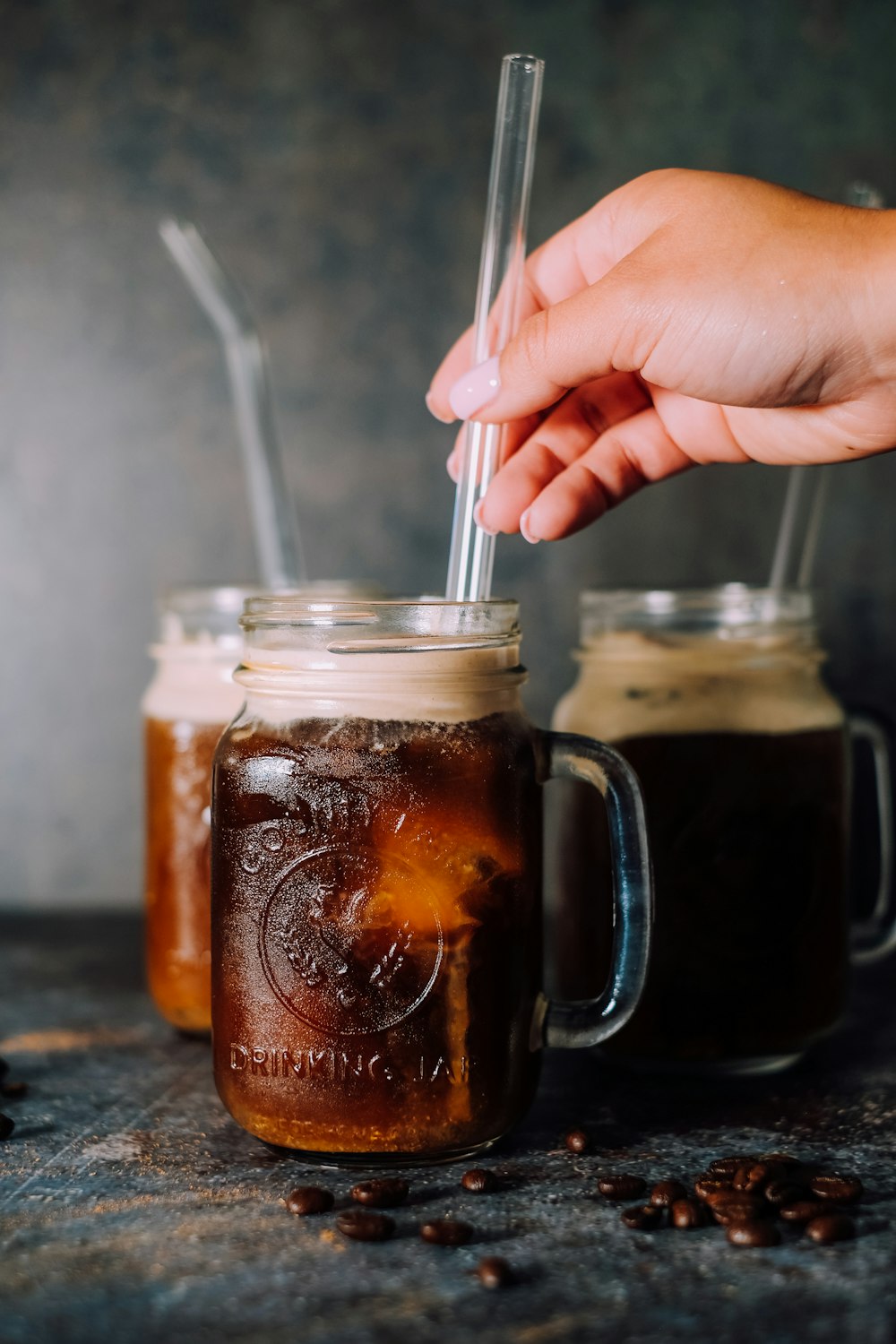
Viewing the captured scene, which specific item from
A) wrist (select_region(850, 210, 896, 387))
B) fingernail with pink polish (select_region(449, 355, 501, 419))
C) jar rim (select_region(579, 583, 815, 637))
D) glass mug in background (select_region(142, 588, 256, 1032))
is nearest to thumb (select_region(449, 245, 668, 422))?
fingernail with pink polish (select_region(449, 355, 501, 419))

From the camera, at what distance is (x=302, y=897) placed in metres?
0.82

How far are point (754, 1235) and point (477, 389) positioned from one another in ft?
1.95

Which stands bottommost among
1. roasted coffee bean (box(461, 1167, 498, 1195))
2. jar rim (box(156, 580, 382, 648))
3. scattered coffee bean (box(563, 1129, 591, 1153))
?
scattered coffee bean (box(563, 1129, 591, 1153))

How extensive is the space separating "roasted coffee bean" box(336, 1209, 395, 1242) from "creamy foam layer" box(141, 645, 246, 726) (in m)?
0.47

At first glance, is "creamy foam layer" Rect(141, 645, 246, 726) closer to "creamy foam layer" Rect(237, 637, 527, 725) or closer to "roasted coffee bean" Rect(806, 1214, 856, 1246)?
"creamy foam layer" Rect(237, 637, 527, 725)

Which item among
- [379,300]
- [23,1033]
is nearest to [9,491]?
[379,300]

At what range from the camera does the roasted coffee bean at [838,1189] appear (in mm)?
800

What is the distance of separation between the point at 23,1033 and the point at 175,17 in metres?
1.19

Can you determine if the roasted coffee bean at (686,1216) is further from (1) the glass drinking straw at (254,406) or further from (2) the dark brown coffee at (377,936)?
(1) the glass drinking straw at (254,406)

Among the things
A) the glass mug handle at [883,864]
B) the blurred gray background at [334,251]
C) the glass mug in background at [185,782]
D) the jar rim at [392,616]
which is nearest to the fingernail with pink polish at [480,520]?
the jar rim at [392,616]

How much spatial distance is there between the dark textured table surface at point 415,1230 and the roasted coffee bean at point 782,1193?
0.11 feet

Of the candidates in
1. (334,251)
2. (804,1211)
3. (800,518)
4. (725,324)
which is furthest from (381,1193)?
(334,251)

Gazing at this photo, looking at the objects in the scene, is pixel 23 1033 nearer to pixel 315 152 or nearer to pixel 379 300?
pixel 379 300

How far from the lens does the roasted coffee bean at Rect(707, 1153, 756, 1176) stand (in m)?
0.84
